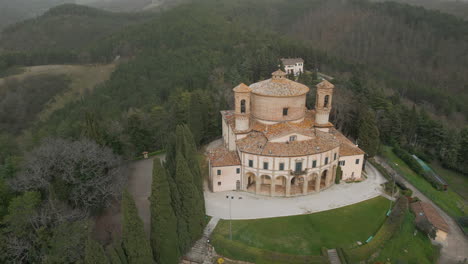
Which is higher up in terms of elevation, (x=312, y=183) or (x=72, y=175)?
(x=72, y=175)

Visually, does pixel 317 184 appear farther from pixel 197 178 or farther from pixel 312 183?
pixel 197 178

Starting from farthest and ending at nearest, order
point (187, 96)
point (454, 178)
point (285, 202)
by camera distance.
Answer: point (187, 96) → point (454, 178) → point (285, 202)

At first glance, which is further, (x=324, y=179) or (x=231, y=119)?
(x=231, y=119)

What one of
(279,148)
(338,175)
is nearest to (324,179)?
(338,175)

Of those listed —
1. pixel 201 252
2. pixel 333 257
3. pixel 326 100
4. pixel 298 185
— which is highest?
pixel 326 100

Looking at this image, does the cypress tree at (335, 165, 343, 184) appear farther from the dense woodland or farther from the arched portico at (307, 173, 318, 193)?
the dense woodland

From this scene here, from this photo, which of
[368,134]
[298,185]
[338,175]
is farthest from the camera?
[368,134]

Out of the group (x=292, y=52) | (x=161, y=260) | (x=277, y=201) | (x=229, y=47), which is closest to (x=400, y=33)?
(x=292, y=52)
